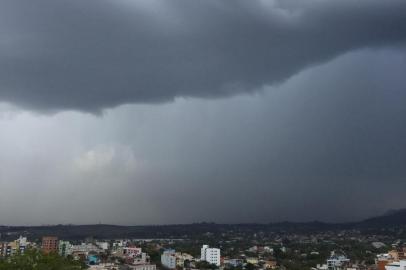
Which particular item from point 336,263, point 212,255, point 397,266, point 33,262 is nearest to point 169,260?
point 212,255

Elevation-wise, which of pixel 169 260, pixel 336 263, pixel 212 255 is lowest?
pixel 336 263

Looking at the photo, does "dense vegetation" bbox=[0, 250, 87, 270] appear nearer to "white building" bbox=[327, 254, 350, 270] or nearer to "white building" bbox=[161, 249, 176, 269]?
"white building" bbox=[161, 249, 176, 269]

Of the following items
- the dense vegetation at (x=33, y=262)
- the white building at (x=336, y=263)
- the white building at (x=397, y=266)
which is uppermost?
the dense vegetation at (x=33, y=262)

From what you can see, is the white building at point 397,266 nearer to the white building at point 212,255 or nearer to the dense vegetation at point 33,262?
the dense vegetation at point 33,262

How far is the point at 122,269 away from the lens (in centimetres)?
8425

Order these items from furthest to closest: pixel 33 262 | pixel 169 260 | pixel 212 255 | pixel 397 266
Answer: pixel 212 255 → pixel 169 260 → pixel 397 266 → pixel 33 262

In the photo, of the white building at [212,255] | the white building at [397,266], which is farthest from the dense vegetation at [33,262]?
the white building at [212,255]

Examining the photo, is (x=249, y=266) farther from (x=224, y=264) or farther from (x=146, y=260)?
(x=146, y=260)

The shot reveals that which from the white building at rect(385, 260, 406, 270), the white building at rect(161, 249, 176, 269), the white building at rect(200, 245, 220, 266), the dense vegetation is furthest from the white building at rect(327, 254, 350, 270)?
the dense vegetation

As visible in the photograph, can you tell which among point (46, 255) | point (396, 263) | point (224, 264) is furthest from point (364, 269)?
point (46, 255)

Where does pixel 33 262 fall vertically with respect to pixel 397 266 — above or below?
above

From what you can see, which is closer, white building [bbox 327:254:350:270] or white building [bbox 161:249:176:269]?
white building [bbox 327:254:350:270]

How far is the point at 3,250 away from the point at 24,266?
89065 millimetres

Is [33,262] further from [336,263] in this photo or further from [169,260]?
[336,263]
